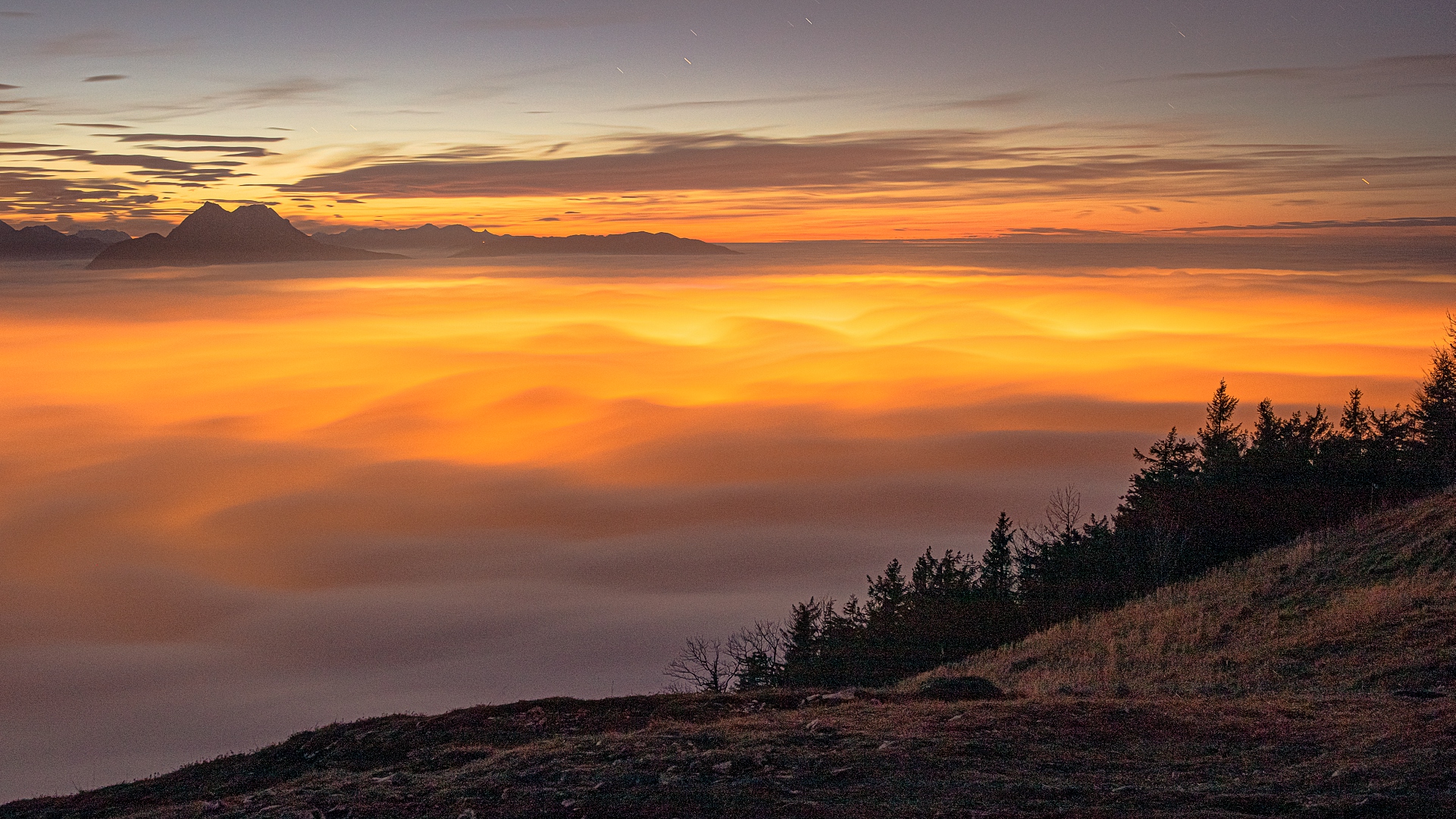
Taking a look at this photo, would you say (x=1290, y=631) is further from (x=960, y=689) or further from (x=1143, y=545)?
(x=1143, y=545)

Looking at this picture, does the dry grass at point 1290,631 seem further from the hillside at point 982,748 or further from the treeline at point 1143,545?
the treeline at point 1143,545

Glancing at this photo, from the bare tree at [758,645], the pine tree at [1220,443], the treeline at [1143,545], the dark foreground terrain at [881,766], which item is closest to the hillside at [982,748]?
the dark foreground terrain at [881,766]

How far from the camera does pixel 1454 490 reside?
26.8 m

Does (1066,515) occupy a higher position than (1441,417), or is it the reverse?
(1441,417)

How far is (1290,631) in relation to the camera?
19359 mm

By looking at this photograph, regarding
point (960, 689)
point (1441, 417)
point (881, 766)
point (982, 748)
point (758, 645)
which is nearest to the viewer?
point (881, 766)

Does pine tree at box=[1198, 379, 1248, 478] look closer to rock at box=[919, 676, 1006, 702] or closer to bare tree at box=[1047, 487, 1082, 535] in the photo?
bare tree at box=[1047, 487, 1082, 535]

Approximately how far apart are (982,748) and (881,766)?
1.50 meters

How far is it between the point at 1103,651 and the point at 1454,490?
1401cm

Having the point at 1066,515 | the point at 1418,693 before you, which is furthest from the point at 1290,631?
the point at 1066,515

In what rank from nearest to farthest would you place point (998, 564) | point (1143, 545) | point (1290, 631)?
point (1290, 631), point (1143, 545), point (998, 564)

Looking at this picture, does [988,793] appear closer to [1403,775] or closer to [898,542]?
[1403,775]

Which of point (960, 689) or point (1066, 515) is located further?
point (1066, 515)

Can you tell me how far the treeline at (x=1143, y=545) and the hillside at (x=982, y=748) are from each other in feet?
55.3
